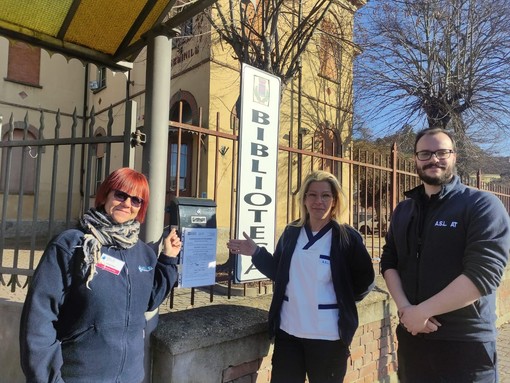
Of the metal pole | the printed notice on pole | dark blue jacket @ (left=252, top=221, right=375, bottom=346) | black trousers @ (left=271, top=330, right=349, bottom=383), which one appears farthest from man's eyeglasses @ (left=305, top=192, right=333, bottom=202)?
the metal pole

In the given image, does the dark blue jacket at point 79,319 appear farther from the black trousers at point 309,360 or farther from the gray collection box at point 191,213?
the black trousers at point 309,360

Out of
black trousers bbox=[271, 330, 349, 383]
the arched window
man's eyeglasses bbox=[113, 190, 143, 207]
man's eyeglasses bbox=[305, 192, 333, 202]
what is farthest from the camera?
the arched window

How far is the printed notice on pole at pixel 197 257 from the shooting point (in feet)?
8.43

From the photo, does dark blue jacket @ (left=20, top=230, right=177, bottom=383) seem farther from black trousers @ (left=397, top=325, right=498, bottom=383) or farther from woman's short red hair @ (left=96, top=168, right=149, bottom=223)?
black trousers @ (left=397, top=325, right=498, bottom=383)

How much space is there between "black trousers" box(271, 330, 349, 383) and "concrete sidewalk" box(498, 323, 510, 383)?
3.05 meters

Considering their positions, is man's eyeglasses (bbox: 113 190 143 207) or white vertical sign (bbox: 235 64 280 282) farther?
white vertical sign (bbox: 235 64 280 282)

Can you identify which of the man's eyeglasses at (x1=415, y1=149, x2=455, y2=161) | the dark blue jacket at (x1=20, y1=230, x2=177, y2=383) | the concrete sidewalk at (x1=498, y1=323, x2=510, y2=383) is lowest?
the concrete sidewalk at (x1=498, y1=323, x2=510, y2=383)

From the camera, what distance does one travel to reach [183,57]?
11.1 metres

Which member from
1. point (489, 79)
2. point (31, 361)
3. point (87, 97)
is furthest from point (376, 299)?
point (87, 97)

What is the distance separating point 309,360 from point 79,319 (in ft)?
4.32

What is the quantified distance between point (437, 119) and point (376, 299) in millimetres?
10635

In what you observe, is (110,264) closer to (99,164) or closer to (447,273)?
(447,273)

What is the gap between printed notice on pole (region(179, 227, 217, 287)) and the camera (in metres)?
2.57

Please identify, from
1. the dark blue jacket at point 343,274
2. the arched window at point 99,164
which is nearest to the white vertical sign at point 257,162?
the dark blue jacket at point 343,274
